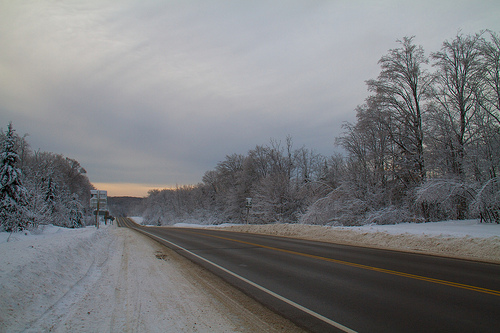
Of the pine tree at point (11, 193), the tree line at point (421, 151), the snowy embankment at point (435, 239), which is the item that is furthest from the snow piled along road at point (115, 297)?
the pine tree at point (11, 193)

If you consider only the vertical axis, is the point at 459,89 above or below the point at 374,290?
above

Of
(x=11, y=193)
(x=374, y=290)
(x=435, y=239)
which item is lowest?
(x=374, y=290)

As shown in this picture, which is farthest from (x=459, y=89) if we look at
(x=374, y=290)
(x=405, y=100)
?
(x=374, y=290)

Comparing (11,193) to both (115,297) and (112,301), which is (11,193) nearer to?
(115,297)

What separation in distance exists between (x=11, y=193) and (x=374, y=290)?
30.2 m

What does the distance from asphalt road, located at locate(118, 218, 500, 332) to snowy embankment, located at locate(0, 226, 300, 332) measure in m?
0.65

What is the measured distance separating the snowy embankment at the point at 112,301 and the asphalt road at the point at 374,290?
65 cm

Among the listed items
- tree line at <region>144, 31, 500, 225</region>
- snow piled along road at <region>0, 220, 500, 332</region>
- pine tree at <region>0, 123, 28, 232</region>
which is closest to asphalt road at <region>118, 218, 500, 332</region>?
snow piled along road at <region>0, 220, 500, 332</region>

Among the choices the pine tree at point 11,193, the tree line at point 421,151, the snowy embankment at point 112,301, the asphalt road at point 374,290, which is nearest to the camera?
the snowy embankment at point 112,301

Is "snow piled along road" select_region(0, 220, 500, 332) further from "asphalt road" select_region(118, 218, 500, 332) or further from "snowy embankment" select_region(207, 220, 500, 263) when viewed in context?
"asphalt road" select_region(118, 218, 500, 332)

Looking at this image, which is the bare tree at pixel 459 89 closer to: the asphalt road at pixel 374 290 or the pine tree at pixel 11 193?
the asphalt road at pixel 374 290

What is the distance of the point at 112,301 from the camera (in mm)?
5582

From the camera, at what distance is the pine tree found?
23.7 m

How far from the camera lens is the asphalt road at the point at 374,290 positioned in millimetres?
4453
